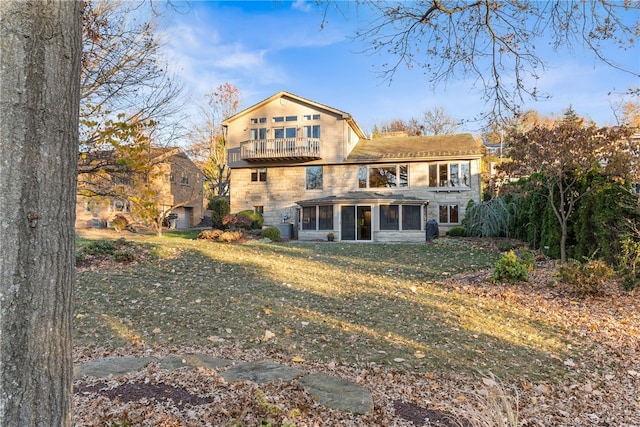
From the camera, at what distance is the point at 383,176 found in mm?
21906

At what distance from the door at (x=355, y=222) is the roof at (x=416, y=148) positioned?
3383 mm

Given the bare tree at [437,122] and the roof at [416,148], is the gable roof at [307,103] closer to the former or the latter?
the roof at [416,148]

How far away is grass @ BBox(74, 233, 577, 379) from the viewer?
14.8 feet

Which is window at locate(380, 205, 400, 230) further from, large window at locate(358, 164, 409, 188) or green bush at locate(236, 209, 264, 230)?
green bush at locate(236, 209, 264, 230)

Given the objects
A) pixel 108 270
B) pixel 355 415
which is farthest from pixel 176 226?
pixel 355 415

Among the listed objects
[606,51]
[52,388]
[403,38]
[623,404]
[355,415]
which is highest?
[403,38]

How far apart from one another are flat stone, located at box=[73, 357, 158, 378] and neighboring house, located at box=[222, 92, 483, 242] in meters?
16.6

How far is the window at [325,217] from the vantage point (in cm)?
2041

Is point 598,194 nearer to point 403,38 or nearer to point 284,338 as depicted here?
point 403,38

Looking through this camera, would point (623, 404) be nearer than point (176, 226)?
Yes

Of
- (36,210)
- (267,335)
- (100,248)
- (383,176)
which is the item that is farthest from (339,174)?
(36,210)

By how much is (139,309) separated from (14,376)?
4877 millimetres

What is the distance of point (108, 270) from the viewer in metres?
8.41

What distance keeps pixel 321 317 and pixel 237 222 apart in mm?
15407
